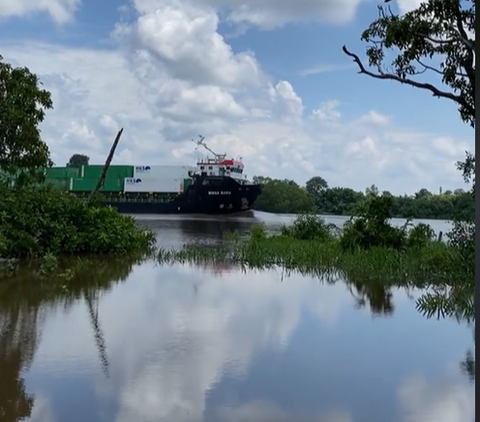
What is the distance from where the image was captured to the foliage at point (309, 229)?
559 inches

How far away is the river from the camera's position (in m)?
3.18

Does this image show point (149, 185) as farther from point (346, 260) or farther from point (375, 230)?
point (346, 260)

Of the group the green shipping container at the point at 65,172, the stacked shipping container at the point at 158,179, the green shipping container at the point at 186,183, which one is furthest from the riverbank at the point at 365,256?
the stacked shipping container at the point at 158,179

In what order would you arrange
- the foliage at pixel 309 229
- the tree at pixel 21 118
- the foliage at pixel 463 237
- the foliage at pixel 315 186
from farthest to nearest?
the foliage at pixel 315 186 < the foliage at pixel 309 229 < the tree at pixel 21 118 < the foliage at pixel 463 237

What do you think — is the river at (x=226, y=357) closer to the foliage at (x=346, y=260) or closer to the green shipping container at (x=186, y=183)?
the foliage at (x=346, y=260)

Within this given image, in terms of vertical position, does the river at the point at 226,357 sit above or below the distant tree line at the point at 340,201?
below

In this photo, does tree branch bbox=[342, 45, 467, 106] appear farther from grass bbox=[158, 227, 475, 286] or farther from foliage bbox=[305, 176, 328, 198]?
foliage bbox=[305, 176, 328, 198]

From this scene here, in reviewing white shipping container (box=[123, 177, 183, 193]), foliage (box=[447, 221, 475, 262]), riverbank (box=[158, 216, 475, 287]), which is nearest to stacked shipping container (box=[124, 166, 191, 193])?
white shipping container (box=[123, 177, 183, 193])

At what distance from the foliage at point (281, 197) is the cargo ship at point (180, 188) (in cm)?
48

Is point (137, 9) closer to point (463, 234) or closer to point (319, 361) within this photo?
point (319, 361)

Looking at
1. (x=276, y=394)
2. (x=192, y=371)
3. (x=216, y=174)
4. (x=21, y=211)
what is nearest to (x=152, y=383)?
(x=192, y=371)

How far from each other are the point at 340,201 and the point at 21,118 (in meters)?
9.65

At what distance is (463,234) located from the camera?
8.30 meters

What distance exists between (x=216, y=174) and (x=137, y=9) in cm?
1972
